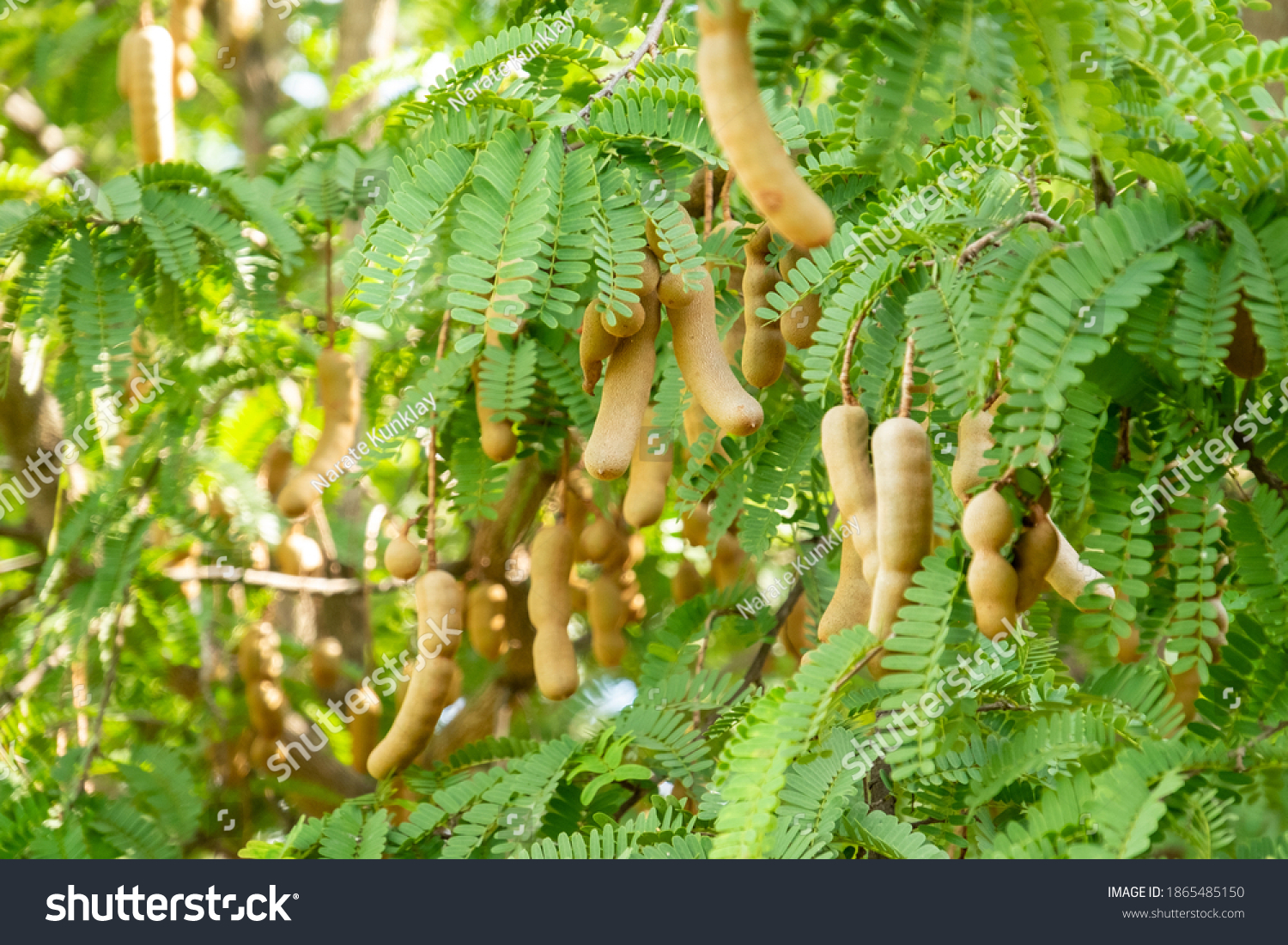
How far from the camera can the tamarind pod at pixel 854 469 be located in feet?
3.84

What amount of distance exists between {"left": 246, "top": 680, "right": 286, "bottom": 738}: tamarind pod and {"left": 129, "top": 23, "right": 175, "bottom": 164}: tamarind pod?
1.30 m

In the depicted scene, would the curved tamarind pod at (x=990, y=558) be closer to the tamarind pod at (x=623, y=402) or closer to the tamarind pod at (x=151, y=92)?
the tamarind pod at (x=623, y=402)

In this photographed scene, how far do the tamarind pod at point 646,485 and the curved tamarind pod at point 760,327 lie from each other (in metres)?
0.22

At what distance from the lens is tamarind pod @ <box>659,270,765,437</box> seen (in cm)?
119

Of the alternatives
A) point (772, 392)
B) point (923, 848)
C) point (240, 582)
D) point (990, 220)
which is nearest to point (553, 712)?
point (240, 582)

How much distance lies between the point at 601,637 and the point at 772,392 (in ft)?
2.83

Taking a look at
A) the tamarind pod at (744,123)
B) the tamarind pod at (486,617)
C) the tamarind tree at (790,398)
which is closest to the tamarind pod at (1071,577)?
the tamarind tree at (790,398)

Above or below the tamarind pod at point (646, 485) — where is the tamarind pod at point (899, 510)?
below

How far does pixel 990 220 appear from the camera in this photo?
129 centimetres

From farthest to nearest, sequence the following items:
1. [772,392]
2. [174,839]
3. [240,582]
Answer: [240,582] → [174,839] → [772,392]

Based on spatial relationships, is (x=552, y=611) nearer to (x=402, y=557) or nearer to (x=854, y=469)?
(x=402, y=557)

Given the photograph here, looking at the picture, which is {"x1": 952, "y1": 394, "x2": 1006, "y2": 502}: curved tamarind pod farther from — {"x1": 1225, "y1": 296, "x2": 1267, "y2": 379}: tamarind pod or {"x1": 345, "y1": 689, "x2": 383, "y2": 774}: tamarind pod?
{"x1": 345, "y1": 689, "x2": 383, "y2": 774}: tamarind pod

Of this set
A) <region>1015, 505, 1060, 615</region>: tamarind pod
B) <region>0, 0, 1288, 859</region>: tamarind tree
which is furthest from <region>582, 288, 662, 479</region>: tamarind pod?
<region>1015, 505, 1060, 615</region>: tamarind pod
